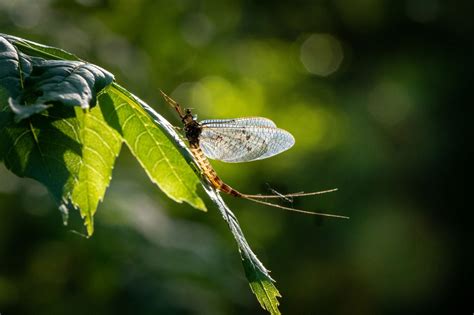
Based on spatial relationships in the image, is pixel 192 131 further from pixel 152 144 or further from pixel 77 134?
pixel 77 134

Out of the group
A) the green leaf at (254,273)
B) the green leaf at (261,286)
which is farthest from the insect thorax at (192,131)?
the green leaf at (261,286)

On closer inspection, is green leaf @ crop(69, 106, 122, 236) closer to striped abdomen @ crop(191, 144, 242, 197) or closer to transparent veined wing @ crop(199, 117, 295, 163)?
striped abdomen @ crop(191, 144, 242, 197)

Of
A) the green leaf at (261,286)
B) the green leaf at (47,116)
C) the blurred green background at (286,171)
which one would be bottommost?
the blurred green background at (286,171)

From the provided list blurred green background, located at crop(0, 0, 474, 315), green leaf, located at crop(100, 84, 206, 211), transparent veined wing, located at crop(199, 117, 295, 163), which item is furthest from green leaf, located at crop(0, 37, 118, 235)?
blurred green background, located at crop(0, 0, 474, 315)

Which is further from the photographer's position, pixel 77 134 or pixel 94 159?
pixel 94 159

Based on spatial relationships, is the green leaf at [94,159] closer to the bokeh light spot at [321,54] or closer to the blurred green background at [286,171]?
the blurred green background at [286,171]

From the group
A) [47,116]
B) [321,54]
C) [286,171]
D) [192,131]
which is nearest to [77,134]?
[47,116]
